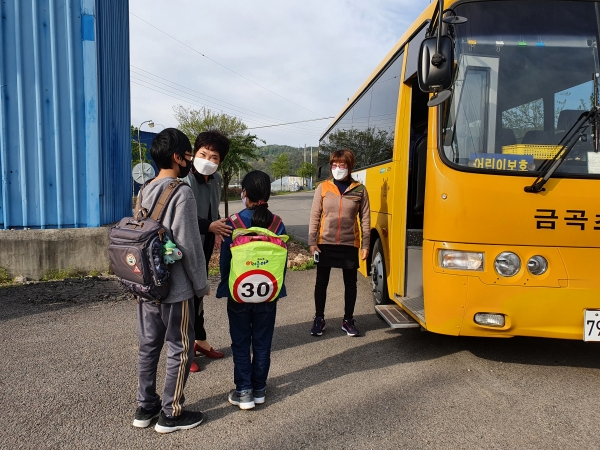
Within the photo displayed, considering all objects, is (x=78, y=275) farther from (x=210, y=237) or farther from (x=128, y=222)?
(x=128, y=222)

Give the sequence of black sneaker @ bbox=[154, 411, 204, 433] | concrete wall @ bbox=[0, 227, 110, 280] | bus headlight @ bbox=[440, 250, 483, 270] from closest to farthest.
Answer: black sneaker @ bbox=[154, 411, 204, 433], bus headlight @ bbox=[440, 250, 483, 270], concrete wall @ bbox=[0, 227, 110, 280]

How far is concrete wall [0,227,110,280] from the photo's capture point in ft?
22.0

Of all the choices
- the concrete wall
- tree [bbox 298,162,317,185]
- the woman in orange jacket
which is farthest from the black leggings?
tree [bbox 298,162,317,185]

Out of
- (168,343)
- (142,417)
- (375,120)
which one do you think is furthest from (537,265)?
(375,120)

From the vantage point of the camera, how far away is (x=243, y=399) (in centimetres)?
316

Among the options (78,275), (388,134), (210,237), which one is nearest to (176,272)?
(210,237)

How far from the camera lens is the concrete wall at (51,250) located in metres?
6.71

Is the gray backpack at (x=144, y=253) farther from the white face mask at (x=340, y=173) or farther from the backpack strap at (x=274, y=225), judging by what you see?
the white face mask at (x=340, y=173)

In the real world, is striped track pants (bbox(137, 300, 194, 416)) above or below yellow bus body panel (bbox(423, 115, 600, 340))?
below

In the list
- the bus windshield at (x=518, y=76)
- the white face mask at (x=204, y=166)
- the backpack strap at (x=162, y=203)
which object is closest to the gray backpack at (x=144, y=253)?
the backpack strap at (x=162, y=203)

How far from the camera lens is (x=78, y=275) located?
700 cm

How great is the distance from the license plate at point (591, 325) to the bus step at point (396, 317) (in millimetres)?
1292

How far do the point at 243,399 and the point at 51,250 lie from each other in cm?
504

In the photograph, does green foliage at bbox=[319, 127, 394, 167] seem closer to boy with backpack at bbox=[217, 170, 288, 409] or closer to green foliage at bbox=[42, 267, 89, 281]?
boy with backpack at bbox=[217, 170, 288, 409]
